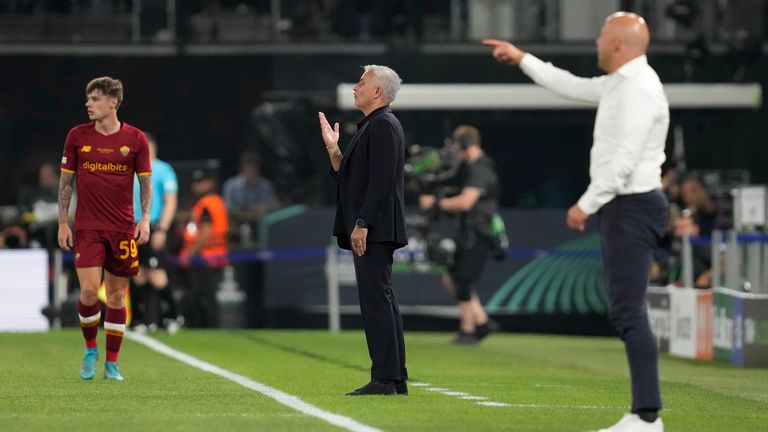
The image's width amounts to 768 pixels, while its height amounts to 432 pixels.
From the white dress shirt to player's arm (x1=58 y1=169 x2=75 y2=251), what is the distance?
4.52 meters

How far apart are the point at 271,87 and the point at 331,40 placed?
Result: 1.08 m

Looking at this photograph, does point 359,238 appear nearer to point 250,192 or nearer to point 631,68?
point 631,68

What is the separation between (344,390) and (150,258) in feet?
27.3

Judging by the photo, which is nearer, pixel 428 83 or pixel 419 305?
pixel 419 305

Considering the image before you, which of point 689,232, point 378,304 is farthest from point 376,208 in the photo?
point 689,232

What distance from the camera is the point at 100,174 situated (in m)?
12.5

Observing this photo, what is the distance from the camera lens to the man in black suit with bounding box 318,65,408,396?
431 inches

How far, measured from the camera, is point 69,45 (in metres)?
25.5

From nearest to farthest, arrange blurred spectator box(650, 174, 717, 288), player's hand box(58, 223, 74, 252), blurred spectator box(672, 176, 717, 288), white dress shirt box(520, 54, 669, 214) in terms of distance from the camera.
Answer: white dress shirt box(520, 54, 669, 214)
player's hand box(58, 223, 74, 252)
blurred spectator box(650, 174, 717, 288)
blurred spectator box(672, 176, 717, 288)

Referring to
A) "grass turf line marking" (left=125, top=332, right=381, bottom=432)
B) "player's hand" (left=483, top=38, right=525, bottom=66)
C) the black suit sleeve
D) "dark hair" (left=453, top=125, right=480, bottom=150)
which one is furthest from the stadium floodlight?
"player's hand" (left=483, top=38, right=525, bottom=66)

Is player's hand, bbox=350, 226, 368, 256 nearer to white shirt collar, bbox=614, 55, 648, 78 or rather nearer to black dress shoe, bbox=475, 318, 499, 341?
white shirt collar, bbox=614, 55, 648, 78

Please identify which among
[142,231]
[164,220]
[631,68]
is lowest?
[164,220]

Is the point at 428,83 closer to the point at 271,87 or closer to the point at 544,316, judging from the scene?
the point at 271,87

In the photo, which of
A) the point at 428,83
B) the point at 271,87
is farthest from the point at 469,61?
the point at 271,87
